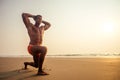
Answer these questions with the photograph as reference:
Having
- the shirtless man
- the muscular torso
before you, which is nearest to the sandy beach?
the shirtless man

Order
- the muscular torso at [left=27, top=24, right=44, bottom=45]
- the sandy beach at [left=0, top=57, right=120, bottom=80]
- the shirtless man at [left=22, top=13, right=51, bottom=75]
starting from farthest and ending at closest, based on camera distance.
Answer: the muscular torso at [left=27, top=24, right=44, bottom=45] → the shirtless man at [left=22, top=13, right=51, bottom=75] → the sandy beach at [left=0, top=57, right=120, bottom=80]

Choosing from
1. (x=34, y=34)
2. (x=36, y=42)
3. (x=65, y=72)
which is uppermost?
(x=34, y=34)

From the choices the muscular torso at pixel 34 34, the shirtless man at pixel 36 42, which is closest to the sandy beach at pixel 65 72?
the shirtless man at pixel 36 42

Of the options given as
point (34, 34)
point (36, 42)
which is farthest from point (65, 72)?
point (34, 34)

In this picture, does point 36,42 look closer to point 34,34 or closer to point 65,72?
point 34,34

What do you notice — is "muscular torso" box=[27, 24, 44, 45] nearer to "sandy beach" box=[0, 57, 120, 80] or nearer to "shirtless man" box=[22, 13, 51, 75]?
"shirtless man" box=[22, 13, 51, 75]

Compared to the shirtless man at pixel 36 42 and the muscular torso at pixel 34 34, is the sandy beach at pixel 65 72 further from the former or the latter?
the muscular torso at pixel 34 34

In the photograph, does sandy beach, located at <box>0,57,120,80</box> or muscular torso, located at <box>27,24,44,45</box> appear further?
muscular torso, located at <box>27,24,44,45</box>

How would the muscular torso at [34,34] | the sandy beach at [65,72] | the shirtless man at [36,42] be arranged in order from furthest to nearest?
the muscular torso at [34,34] < the shirtless man at [36,42] < the sandy beach at [65,72]

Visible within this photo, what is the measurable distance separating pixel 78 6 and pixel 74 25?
3.83 ft

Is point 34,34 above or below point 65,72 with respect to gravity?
above

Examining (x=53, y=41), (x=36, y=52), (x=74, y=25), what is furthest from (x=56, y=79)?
(x=53, y=41)

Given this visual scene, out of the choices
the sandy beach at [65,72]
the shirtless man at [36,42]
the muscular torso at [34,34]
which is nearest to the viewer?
the sandy beach at [65,72]

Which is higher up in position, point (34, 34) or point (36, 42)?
point (34, 34)
